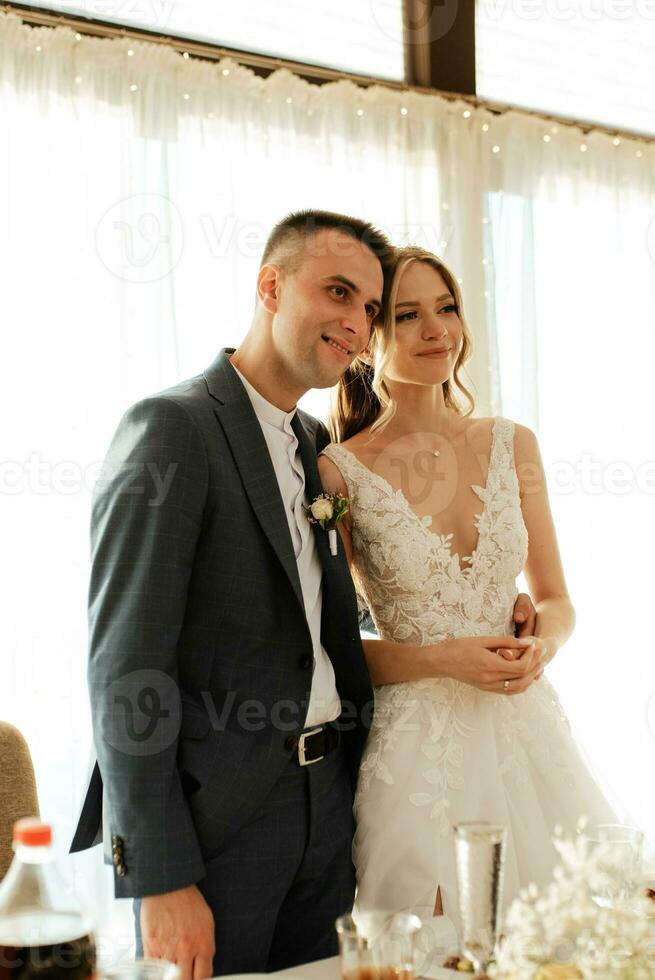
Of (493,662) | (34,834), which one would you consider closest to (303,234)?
(493,662)

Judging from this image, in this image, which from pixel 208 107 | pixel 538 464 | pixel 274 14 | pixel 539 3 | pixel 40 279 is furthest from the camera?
pixel 539 3

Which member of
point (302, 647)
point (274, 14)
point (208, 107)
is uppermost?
point (274, 14)

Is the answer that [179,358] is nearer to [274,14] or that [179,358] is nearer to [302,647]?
[274,14]

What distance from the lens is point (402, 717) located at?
2.24 m

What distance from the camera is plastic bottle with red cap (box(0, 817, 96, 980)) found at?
1.13 m

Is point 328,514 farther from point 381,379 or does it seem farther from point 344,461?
point 381,379

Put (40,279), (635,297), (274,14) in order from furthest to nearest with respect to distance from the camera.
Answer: (635,297) → (274,14) → (40,279)

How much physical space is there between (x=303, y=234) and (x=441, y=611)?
0.90m

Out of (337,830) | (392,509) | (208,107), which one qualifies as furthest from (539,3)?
(337,830)

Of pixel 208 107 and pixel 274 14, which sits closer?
pixel 208 107

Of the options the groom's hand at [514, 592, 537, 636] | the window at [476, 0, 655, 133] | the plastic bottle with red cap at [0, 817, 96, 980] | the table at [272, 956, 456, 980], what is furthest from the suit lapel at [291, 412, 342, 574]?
the window at [476, 0, 655, 133]

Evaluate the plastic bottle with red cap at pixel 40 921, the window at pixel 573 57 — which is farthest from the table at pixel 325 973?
the window at pixel 573 57

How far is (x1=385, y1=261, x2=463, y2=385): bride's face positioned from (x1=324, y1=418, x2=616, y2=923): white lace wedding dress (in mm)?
247

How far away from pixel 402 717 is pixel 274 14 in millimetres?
2600
